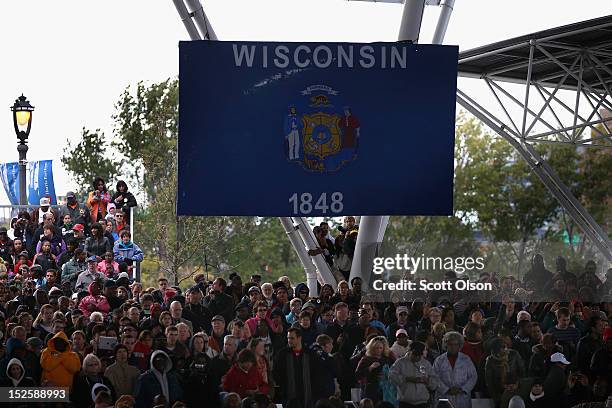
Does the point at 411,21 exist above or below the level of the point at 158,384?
above

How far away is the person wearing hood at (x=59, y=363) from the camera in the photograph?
1427 cm

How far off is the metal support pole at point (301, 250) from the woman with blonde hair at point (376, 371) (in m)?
4.14

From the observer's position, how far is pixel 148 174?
41.6 metres

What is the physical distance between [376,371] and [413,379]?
43 centimetres

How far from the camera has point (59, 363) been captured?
47.0ft

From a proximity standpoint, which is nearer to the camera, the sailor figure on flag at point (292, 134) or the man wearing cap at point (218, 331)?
the sailor figure on flag at point (292, 134)

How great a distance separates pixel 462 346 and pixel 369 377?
4.17ft

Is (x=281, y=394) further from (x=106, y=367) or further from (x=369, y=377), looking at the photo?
(x=106, y=367)

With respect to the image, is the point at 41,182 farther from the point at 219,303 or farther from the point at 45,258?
the point at 219,303

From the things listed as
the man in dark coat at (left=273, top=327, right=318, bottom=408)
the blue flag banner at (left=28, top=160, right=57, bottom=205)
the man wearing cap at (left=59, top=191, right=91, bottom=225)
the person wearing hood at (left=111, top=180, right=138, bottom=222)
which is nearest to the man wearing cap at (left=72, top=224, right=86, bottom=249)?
the man wearing cap at (left=59, top=191, right=91, bottom=225)

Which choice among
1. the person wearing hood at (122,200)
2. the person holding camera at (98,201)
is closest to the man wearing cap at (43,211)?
the person holding camera at (98,201)

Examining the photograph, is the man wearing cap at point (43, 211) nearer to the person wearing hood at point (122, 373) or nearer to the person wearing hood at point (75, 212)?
the person wearing hood at point (75, 212)

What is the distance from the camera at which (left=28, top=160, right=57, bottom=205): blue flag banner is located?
28.6 m

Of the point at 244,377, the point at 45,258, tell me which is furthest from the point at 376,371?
the point at 45,258
